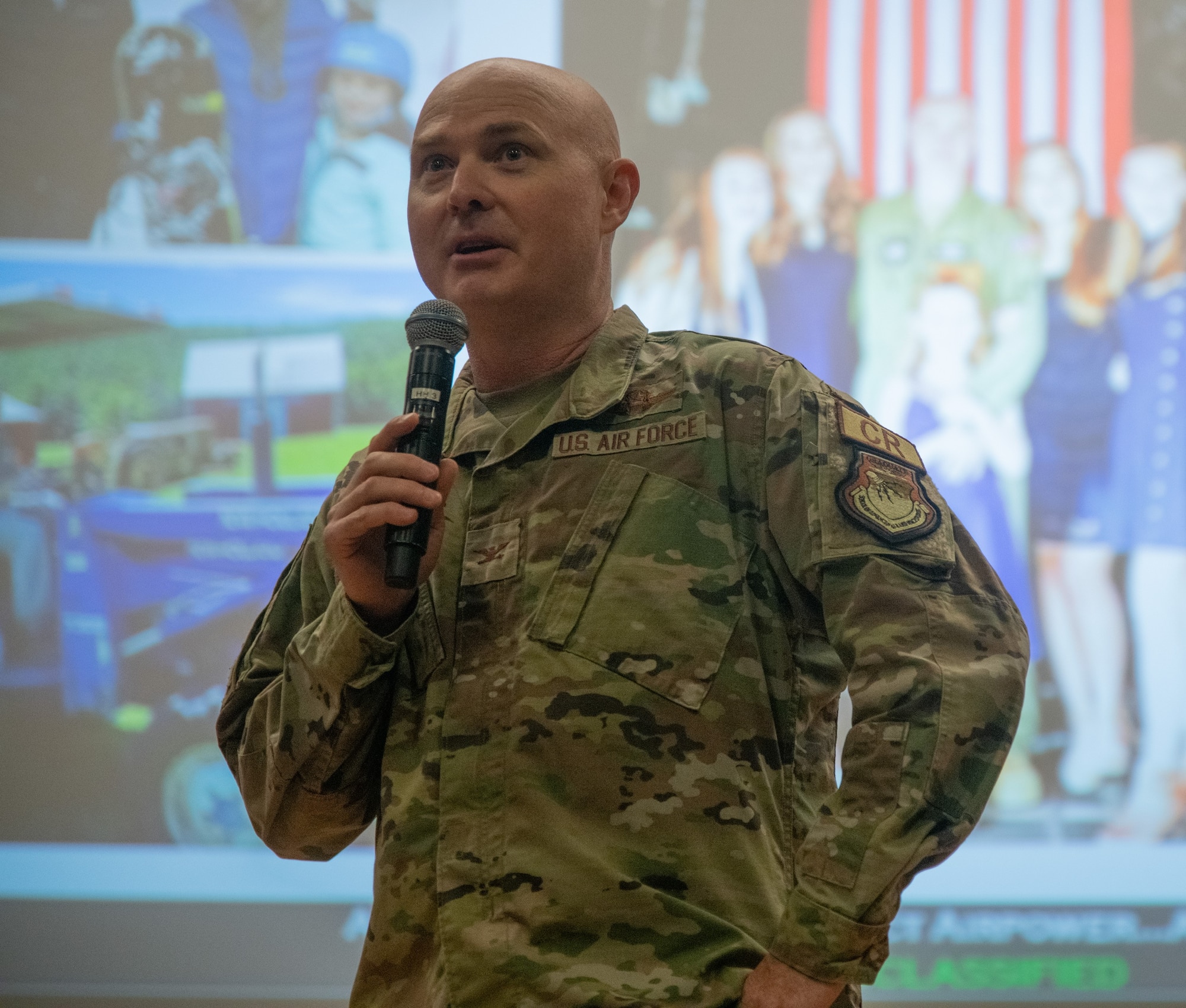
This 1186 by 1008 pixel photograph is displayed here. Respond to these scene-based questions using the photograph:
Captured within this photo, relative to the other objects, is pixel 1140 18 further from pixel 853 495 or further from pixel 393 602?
pixel 393 602

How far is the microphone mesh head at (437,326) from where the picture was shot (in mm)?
1241

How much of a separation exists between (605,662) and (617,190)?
2.06 ft

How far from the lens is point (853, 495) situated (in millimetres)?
1192

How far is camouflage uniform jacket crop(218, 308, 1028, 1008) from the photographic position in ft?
3.60

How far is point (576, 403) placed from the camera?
1.37 m

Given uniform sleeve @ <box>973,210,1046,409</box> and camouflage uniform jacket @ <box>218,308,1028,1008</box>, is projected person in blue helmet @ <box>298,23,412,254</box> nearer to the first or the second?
uniform sleeve @ <box>973,210,1046,409</box>

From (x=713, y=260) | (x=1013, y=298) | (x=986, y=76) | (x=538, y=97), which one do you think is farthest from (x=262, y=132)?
(x=538, y=97)

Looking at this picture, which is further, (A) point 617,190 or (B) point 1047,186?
(B) point 1047,186

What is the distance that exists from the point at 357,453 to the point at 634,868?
0.61 metres

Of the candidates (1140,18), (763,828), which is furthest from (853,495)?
(1140,18)

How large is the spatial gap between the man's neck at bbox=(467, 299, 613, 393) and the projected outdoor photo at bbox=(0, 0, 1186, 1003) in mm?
1701

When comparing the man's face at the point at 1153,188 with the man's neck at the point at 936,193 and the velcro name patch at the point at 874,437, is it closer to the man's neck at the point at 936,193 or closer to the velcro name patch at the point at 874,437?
the man's neck at the point at 936,193

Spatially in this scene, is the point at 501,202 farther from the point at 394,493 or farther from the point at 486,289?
the point at 394,493

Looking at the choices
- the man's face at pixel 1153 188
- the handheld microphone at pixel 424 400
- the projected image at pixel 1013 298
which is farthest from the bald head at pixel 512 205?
the man's face at pixel 1153 188
